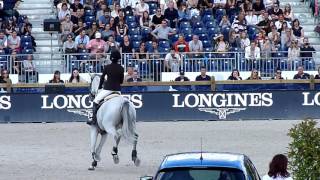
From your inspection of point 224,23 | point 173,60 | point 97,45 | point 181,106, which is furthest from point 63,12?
point 181,106

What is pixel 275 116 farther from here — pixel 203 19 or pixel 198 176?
pixel 198 176

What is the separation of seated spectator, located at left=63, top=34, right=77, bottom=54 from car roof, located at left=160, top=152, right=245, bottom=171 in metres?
20.8

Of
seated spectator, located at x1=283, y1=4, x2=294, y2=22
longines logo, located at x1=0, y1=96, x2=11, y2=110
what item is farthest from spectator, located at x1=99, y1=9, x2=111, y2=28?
seated spectator, located at x1=283, y1=4, x2=294, y2=22

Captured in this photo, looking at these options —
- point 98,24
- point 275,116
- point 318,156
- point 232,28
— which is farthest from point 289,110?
point 318,156

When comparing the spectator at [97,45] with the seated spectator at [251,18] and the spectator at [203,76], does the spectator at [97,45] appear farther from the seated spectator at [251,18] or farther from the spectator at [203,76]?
the seated spectator at [251,18]

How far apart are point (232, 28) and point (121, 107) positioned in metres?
14.4

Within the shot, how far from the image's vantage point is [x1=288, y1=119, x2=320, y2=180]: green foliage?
14.1 m

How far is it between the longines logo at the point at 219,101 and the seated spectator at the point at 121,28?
4.14 metres

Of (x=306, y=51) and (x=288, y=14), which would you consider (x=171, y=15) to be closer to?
(x=288, y=14)

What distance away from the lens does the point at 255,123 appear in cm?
3112

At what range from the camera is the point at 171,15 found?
36125 mm

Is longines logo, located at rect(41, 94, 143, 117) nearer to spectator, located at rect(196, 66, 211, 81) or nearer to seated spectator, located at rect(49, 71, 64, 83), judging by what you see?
seated spectator, located at rect(49, 71, 64, 83)

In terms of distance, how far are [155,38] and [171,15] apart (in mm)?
1563

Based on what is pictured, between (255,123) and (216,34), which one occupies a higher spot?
(216,34)
